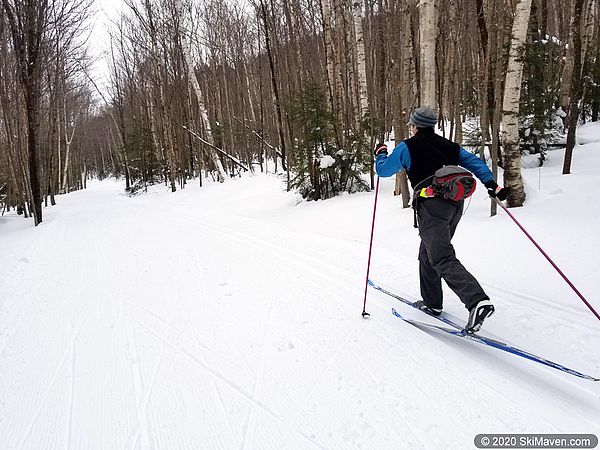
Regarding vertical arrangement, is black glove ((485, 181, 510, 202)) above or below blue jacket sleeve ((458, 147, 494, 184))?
below

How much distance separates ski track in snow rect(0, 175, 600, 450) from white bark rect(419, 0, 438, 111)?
3496 millimetres

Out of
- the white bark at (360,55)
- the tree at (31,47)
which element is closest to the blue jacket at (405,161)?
the white bark at (360,55)

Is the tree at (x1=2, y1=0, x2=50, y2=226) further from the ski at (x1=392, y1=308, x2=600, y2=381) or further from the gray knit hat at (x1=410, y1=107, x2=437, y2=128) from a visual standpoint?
the ski at (x1=392, y1=308, x2=600, y2=381)

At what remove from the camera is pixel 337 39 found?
1179 cm

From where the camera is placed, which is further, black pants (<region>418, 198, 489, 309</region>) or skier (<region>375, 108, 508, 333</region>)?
skier (<region>375, 108, 508, 333</region>)

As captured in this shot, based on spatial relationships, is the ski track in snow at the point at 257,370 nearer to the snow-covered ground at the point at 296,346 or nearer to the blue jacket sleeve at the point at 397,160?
the snow-covered ground at the point at 296,346

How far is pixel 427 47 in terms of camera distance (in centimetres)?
691

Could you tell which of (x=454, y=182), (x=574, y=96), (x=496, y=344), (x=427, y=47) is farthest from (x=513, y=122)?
(x=496, y=344)

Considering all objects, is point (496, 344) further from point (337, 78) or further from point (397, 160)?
point (337, 78)

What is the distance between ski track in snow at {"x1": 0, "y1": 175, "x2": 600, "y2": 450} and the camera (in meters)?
2.40

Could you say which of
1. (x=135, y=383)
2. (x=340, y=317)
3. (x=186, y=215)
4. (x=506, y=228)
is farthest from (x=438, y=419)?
(x=186, y=215)

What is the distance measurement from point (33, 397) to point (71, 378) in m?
0.28

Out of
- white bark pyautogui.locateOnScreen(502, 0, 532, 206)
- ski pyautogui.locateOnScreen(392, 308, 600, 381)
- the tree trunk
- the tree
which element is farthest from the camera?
the tree

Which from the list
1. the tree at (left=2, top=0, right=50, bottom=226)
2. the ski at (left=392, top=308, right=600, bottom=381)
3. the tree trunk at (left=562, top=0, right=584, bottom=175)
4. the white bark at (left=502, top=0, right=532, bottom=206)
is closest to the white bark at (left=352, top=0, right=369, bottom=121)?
the white bark at (left=502, top=0, right=532, bottom=206)
